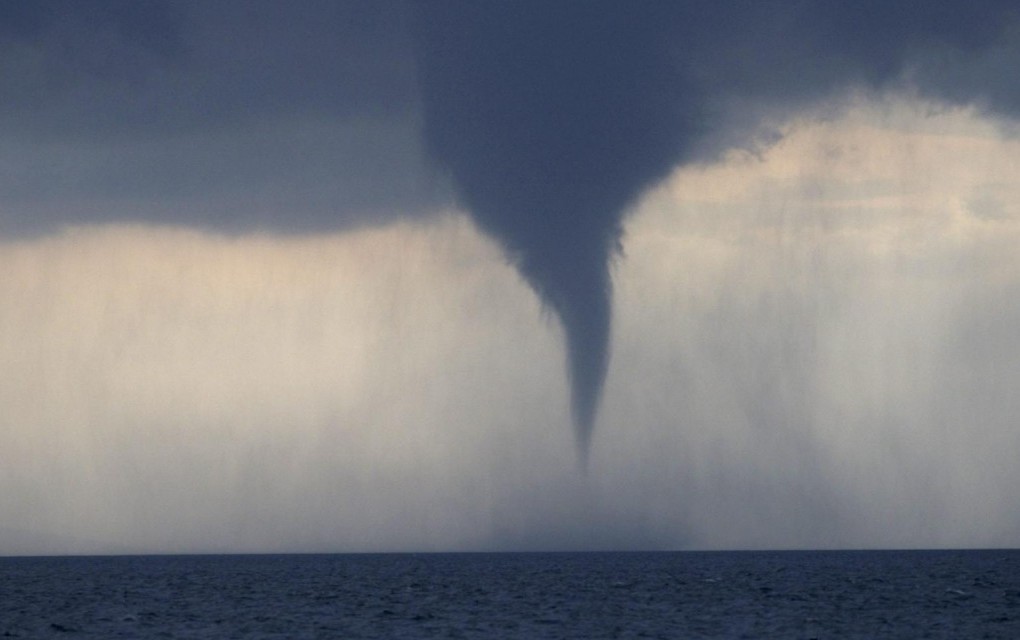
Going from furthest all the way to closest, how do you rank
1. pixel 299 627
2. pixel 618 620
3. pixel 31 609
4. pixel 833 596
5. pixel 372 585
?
pixel 372 585
pixel 833 596
pixel 31 609
pixel 618 620
pixel 299 627

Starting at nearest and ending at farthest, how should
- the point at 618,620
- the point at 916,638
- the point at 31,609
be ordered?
the point at 916,638, the point at 618,620, the point at 31,609

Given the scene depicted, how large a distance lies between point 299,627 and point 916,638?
31.8 meters

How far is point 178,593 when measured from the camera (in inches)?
4604

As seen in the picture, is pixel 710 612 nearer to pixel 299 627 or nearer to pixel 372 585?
pixel 299 627

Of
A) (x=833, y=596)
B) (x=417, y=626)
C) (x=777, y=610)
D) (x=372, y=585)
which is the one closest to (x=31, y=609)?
(x=417, y=626)

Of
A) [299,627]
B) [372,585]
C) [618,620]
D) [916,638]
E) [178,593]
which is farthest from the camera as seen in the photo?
[372,585]

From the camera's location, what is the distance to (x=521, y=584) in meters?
132

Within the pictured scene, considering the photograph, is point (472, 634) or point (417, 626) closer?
point (472, 634)

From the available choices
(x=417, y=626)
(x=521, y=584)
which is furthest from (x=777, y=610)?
(x=521, y=584)

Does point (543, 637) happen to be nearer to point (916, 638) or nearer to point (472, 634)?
point (472, 634)

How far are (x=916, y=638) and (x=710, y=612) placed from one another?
19.9m

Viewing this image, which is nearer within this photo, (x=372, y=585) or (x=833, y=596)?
(x=833, y=596)

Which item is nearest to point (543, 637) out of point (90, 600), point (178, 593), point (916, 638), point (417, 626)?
point (417, 626)

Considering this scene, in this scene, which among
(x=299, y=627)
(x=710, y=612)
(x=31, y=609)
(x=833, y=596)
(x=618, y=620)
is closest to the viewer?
(x=299, y=627)
